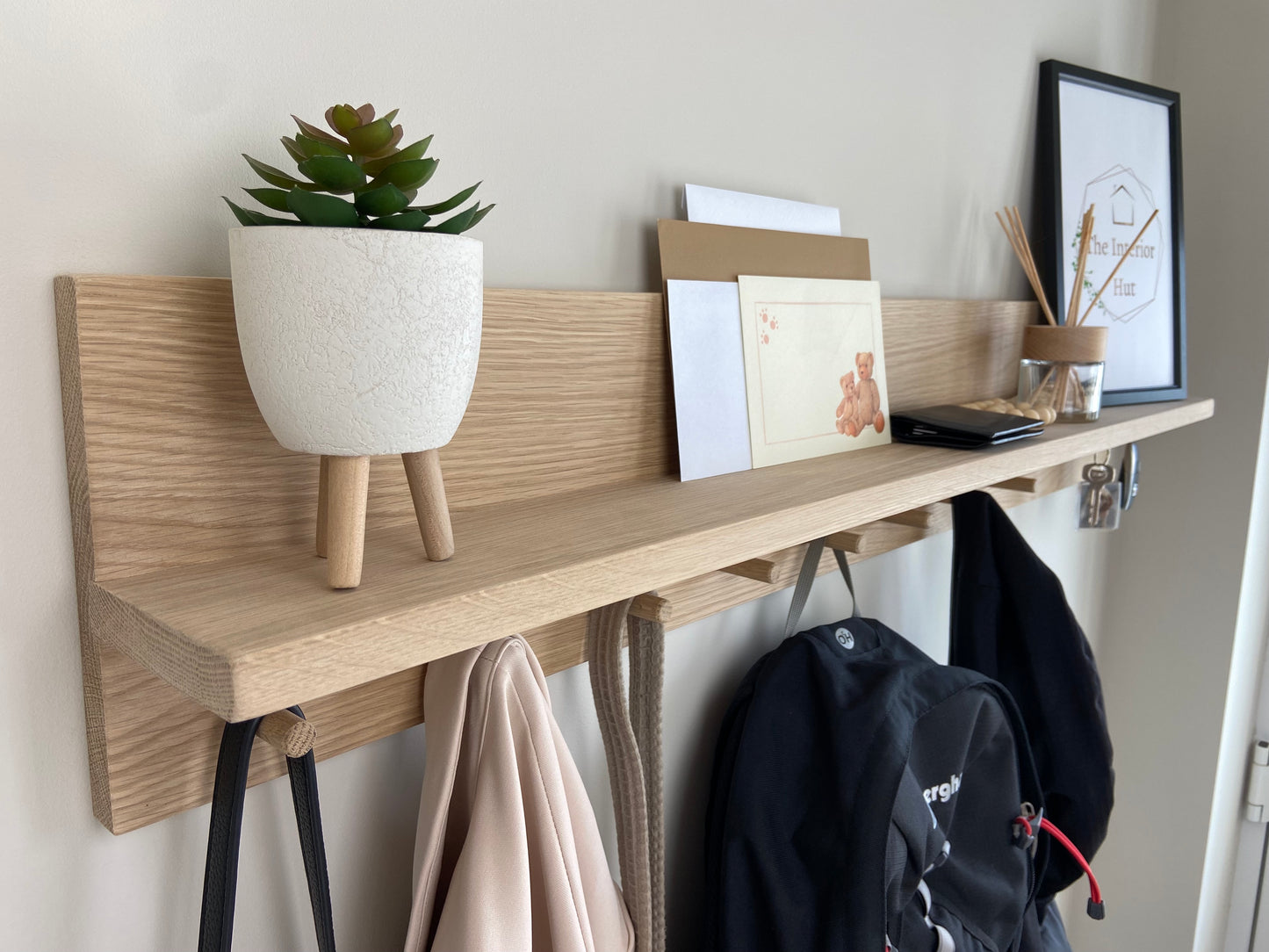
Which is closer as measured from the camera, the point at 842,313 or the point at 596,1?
the point at 596,1

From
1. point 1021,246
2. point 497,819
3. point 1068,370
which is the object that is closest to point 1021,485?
point 1068,370

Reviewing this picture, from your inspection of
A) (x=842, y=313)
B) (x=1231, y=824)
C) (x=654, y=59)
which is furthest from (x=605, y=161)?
(x=1231, y=824)

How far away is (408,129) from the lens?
1.34 ft

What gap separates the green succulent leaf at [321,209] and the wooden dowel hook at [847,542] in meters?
0.45

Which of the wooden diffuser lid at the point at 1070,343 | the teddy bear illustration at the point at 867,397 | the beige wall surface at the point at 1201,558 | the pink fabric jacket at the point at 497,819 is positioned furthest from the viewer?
the beige wall surface at the point at 1201,558

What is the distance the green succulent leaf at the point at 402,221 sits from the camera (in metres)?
0.31

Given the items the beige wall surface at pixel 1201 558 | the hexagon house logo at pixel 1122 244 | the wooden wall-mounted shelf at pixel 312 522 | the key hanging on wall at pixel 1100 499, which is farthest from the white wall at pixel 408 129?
the beige wall surface at pixel 1201 558

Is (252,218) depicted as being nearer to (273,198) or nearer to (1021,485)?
(273,198)

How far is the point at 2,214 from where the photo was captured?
305 millimetres

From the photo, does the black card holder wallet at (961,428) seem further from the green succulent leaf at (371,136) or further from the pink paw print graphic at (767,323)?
the green succulent leaf at (371,136)

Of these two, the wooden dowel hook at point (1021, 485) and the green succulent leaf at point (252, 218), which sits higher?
the green succulent leaf at point (252, 218)

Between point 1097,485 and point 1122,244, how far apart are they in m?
0.27

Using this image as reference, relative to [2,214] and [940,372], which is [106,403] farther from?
[940,372]

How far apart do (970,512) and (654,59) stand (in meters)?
0.48
